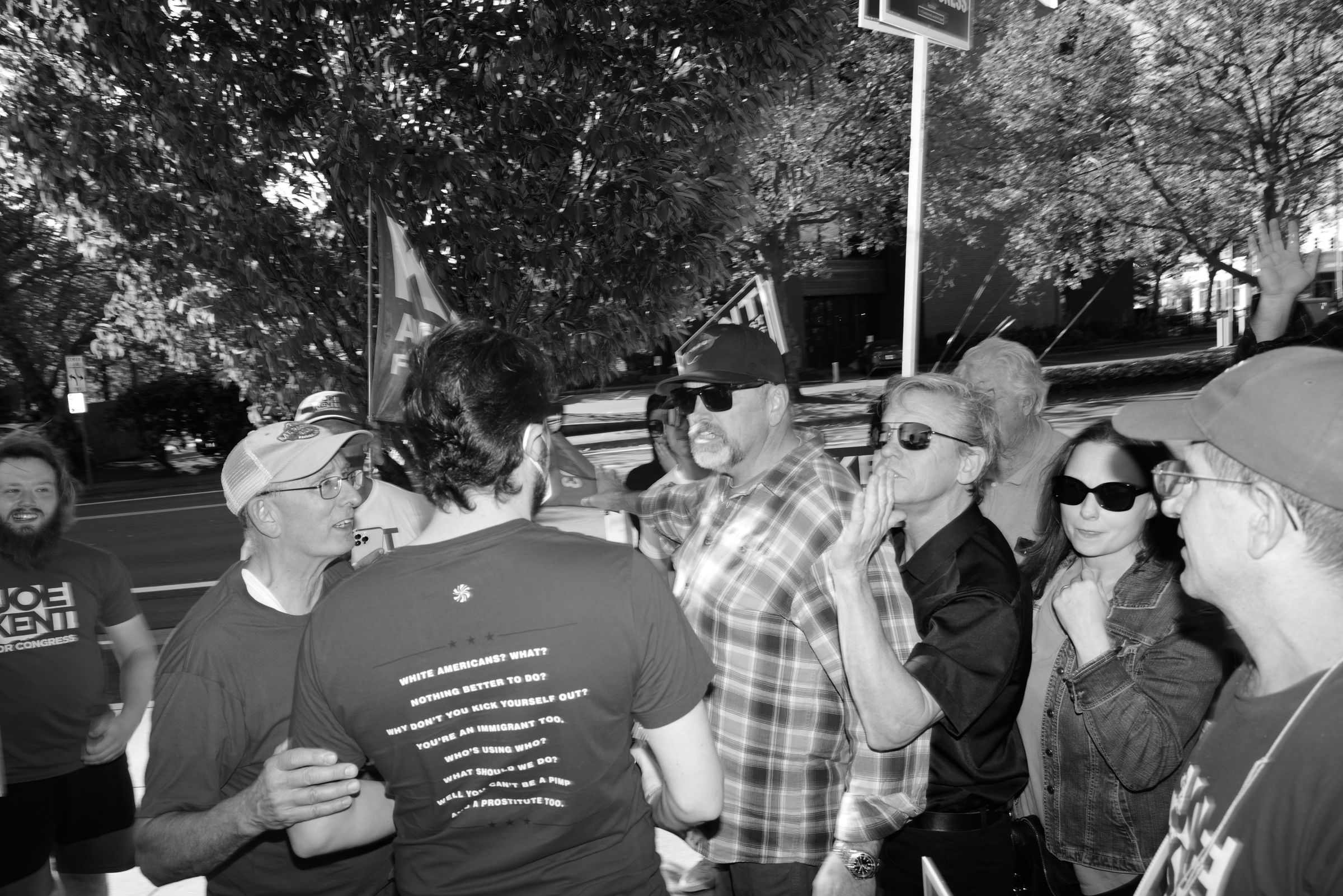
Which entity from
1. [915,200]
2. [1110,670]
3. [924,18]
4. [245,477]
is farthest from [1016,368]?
[245,477]

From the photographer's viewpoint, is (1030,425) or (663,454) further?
(663,454)

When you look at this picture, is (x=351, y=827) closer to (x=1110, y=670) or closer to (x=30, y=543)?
(x=1110, y=670)

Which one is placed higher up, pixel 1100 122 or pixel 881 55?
pixel 881 55

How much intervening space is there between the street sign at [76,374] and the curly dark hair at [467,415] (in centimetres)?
2031

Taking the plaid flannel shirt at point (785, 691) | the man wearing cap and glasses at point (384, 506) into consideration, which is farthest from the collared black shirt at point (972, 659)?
the man wearing cap and glasses at point (384, 506)

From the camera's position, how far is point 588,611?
179cm

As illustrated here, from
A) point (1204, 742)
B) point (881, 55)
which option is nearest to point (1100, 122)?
point (881, 55)

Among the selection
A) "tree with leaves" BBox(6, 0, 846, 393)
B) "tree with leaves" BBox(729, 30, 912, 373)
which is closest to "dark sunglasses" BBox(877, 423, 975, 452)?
"tree with leaves" BBox(6, 0, 846, 393)

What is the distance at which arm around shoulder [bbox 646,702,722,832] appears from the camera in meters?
1.91

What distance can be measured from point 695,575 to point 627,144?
2736 mm

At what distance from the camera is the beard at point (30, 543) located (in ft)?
11.2

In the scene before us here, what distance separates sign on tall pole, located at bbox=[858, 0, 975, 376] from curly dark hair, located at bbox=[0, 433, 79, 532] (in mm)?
3236

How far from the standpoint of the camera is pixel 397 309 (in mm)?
3785

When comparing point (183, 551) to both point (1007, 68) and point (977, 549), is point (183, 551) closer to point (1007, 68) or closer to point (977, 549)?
point (977, 549)
